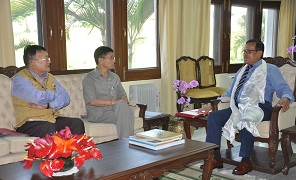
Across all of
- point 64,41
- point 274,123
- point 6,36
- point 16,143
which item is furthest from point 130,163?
point 64,41

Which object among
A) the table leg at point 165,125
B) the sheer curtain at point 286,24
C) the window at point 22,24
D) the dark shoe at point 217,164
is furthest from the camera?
the sheer curtain at point 286,24

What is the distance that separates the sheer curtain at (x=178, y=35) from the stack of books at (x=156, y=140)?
2.89 m

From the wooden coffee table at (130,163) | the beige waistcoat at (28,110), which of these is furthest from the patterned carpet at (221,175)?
the beige waistcoat at (28,110)

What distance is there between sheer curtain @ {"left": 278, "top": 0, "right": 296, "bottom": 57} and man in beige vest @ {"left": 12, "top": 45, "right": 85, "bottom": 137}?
587 cm

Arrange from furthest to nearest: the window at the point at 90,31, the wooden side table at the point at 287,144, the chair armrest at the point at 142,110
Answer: the window at the point at 90,31 → the chair armrest at the point at 142,110 → the wooden side table at the point at 287,144

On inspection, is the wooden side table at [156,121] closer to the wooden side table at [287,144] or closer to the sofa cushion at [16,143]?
the wooden side table at [287,144]

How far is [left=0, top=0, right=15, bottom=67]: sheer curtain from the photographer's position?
3.63 meters

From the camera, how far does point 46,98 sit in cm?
293

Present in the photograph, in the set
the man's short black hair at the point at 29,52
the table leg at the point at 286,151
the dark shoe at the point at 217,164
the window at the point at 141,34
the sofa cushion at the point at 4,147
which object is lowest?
the dark shoe at the point at 217,164

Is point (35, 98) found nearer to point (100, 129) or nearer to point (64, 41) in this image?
point (100, 129)

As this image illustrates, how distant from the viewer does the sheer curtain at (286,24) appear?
7.41 meters

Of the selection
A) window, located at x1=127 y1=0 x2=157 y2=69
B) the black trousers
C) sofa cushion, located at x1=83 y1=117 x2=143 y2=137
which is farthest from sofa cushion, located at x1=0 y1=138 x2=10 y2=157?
window, located at x1=127 y1=0 x2=157 y2=69

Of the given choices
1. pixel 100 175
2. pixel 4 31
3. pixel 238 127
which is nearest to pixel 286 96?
pixel 238 127

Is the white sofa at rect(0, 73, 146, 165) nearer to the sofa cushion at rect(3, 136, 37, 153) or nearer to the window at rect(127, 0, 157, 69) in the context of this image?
the sofa cushion at rect(3, 136, 37, 153)
